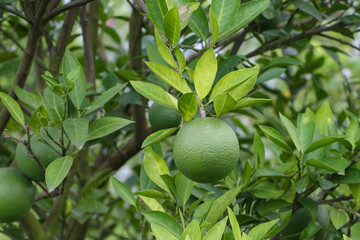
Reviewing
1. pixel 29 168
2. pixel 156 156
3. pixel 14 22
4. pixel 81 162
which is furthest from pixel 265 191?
pixel 14 22

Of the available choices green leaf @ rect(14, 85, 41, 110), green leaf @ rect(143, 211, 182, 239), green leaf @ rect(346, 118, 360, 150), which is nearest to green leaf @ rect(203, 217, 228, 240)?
green leaf @ rect(143, 211, 182, 239)

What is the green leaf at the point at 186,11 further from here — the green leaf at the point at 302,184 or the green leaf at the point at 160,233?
the green leaf at the point at 302,184

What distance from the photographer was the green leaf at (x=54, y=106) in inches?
34.6

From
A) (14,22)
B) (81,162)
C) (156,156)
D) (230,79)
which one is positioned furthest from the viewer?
(81,162)

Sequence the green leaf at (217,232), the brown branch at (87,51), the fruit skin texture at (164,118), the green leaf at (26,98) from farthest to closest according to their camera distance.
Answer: the brown branch at (87,51) < the fruit skin texture at (164,118) < the green leaf at (26,98) < the green leaf at (217,232)

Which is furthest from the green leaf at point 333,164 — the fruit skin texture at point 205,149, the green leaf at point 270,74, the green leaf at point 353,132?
the green leaf at point 270,74

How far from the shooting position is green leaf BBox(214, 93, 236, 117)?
67 cm

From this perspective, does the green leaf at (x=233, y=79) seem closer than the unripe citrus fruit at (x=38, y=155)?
Yes

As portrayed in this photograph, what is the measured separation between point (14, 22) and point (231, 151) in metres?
0.98

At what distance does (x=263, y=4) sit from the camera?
2.50 ft

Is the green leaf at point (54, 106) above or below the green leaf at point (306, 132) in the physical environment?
above

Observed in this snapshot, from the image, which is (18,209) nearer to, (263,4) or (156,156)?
(156,156)

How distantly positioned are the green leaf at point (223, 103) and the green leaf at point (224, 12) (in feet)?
0.43

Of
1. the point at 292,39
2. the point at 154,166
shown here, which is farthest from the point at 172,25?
the point at 292,39
